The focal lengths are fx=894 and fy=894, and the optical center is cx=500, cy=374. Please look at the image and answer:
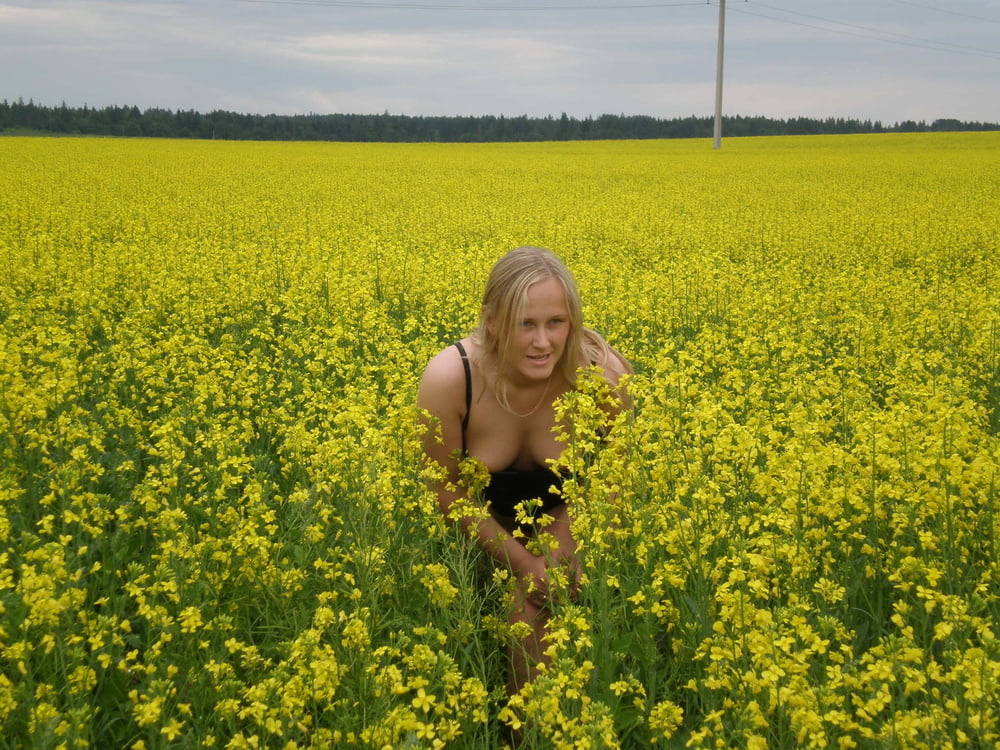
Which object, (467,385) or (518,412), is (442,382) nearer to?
(467,385)

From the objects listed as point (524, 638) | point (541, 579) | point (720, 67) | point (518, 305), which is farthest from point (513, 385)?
point (720, 67)

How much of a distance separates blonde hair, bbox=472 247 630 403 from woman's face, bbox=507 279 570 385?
0.02m

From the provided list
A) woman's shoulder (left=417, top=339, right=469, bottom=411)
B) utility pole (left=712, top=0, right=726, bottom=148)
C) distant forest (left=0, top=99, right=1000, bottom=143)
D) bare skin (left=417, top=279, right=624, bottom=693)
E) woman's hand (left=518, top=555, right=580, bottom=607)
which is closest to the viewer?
woman's hand (left=518, top=555, right=580, bottom=607)

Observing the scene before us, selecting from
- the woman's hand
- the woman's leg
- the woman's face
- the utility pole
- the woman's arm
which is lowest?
the woman's leg

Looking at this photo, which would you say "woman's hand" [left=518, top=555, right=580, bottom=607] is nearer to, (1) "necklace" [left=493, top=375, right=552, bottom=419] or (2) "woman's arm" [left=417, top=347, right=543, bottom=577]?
(2) "woman's arm" [left=417, top=347, right=543, bottom=577]

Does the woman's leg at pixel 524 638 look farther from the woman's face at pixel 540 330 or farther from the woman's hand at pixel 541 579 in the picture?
the woman's face at pixel 540 330

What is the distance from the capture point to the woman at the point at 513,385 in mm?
3703

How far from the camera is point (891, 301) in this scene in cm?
776

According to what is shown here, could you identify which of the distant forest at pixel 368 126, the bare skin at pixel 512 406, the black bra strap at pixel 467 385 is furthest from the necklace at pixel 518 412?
the distant forest at pixel 368 126

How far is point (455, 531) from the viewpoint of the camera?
3561mm

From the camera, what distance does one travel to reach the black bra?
4027 millimetres

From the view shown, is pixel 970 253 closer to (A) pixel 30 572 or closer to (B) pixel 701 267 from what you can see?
(B) pixel 701 267

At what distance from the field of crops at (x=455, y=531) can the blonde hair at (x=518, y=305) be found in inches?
12.3

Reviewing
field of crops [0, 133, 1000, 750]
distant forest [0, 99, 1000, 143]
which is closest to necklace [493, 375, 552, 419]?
field of crops [0, 133, 1000, 750]
